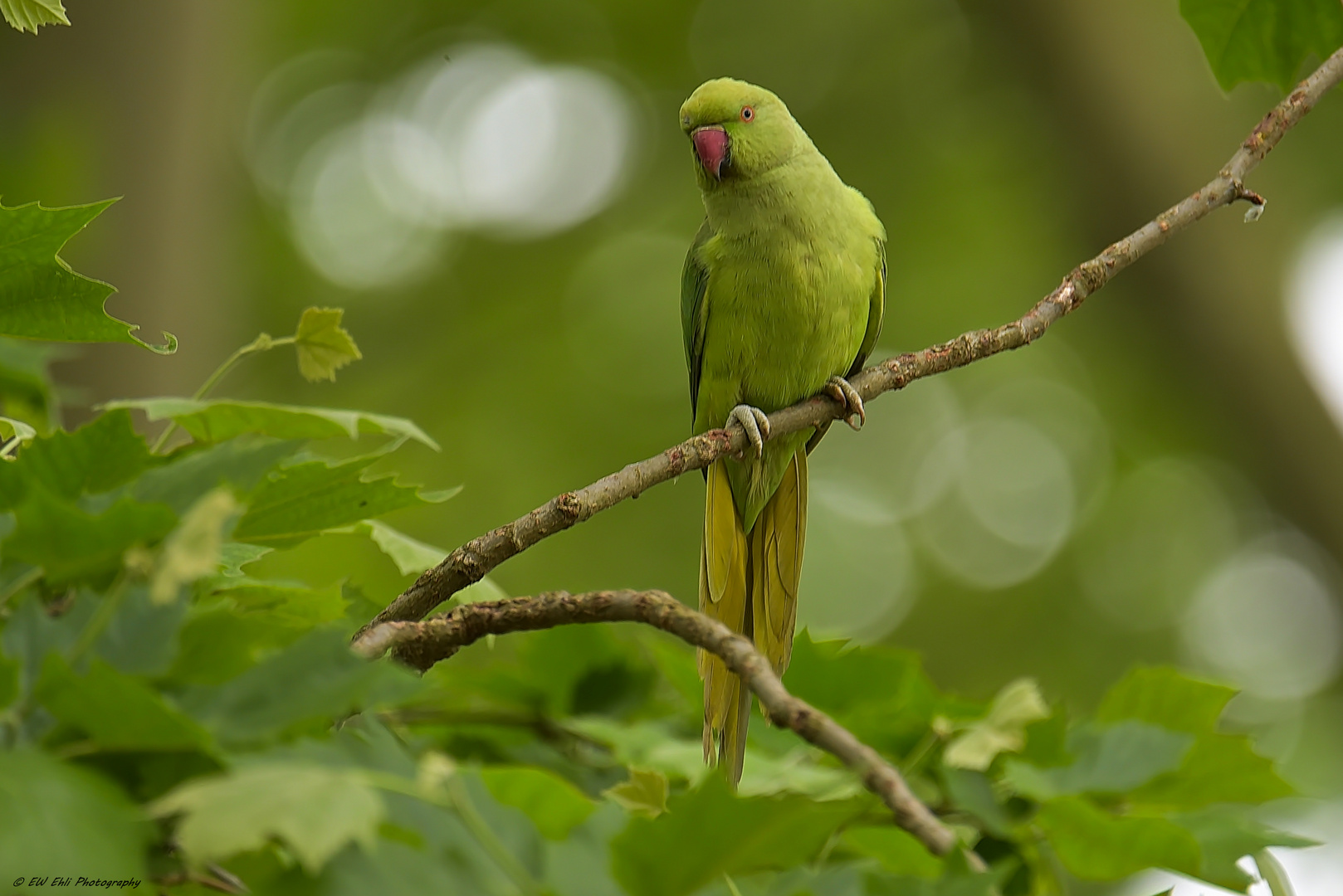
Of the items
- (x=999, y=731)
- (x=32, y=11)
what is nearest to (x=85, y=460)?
(x=32, y=11)

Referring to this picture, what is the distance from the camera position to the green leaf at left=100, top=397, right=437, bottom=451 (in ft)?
4.43

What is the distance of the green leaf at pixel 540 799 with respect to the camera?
38.9 inches

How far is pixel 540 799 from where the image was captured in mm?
991

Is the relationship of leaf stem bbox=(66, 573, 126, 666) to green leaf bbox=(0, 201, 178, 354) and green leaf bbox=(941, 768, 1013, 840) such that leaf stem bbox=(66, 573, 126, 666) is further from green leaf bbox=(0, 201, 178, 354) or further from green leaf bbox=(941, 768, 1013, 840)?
green leaf bbox=(941, 768, 1013, 840)

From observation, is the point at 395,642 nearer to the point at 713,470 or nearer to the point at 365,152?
the point at 713,470

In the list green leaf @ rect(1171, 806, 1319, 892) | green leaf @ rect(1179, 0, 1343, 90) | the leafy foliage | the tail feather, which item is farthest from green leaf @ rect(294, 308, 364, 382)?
green leaf @ rect(1179, 0, 1343, 90)

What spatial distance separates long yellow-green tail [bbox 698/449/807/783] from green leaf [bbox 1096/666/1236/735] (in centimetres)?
77

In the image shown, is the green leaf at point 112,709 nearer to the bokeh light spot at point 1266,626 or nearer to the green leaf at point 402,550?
the green leaf at point 402,550

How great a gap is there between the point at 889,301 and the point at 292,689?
7641 millimetres

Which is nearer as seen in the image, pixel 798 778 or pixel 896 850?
pixel 896 850

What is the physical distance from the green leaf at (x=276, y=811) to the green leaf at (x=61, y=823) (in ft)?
0.09

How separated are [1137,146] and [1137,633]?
15.1 feet

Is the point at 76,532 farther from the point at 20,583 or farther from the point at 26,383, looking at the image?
the point at 26,383

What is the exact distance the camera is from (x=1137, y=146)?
5031 mm
